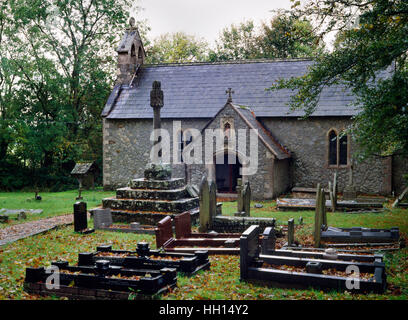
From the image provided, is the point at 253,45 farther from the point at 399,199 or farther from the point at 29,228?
the point at 29,228

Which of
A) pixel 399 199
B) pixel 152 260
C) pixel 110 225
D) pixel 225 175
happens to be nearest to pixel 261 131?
pixel 225 175

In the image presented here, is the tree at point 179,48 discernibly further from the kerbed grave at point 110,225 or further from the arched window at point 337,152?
the kerbed grave at point 110,225

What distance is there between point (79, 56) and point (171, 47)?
15358 millimetres

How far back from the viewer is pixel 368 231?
10961mm

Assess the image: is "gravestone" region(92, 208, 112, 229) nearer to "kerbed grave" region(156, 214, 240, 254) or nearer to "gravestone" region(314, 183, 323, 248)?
"kerbed grave" region(156, 214, 240, 254)

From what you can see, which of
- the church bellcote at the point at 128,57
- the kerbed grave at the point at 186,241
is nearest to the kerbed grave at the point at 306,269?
the kerbed grave at the point at 186,241

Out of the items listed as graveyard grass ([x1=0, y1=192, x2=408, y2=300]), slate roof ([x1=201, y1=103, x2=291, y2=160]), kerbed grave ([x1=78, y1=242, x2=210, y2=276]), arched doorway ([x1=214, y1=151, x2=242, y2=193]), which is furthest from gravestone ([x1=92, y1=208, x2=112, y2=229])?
arched doorway ([x1=214, y1=151, x2=242, y2=193])

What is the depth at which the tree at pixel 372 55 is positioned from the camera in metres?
9.31

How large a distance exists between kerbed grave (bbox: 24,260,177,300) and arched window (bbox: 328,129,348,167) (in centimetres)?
1728

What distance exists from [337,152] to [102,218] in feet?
45.1

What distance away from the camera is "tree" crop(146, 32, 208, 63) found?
1665 inches

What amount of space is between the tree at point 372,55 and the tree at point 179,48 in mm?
31969

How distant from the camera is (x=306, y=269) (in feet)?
23.7
